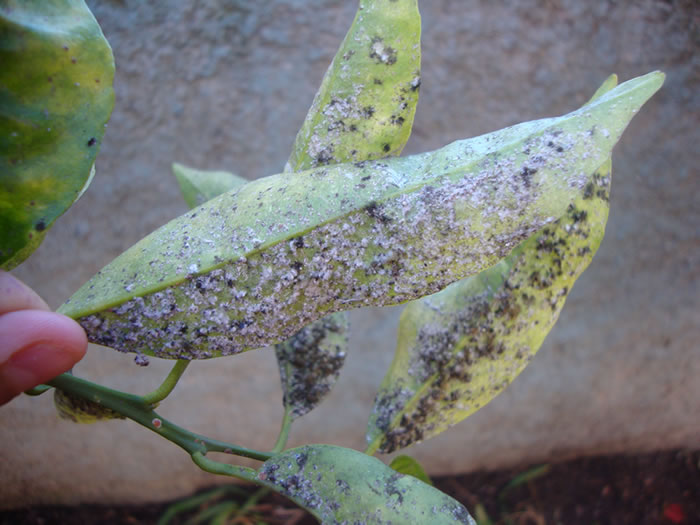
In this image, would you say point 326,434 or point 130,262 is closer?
point 130,262

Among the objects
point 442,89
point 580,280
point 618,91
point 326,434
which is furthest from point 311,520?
point 618,91

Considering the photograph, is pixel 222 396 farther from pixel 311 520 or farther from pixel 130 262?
pixel 130 262

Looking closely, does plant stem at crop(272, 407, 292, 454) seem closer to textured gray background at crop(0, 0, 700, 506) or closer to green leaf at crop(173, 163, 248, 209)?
green leaf at crop(173, 163, 248, 209)

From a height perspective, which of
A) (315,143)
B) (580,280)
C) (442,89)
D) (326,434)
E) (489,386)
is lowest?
(326,434)

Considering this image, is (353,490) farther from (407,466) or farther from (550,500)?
(550,500)

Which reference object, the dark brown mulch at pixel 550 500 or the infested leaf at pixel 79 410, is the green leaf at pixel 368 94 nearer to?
the infested leaf at pixel 79 410

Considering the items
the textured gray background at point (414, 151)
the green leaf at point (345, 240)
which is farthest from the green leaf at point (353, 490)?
the textured gray background at point (414, 151)
